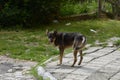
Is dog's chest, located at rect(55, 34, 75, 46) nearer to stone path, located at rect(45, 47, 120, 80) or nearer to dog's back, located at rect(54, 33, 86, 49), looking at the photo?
dog's back, located at rect(54, 33, 86, 49)

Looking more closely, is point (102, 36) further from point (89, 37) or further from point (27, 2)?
point (27, 2)

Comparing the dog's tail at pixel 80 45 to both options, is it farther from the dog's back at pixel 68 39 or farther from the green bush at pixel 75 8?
the green bush at pixel 75 8

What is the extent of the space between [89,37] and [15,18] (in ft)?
9.64

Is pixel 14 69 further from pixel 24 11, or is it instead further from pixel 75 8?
pixel 75 8

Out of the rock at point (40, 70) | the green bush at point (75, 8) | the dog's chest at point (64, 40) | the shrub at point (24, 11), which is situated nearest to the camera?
the rock at point (40, 70)

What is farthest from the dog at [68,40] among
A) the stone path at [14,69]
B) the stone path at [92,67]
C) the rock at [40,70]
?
the stone path at [14,69]

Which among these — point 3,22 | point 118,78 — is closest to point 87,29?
point 3,22

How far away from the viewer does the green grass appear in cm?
1003

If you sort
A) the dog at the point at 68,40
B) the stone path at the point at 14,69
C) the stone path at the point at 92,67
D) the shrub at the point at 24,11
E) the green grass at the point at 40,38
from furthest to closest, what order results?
1. the shrub at the point at 24,11
2. the green grass at the point at 40,38
3. the dog at the point at 68,40
4. the stone path at the point at 14,69
5. the stone path at the point at 92,67

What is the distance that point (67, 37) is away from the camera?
833 centimetres

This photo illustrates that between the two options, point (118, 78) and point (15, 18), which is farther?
point (15, 18)

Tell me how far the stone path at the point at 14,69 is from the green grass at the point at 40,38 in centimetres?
29

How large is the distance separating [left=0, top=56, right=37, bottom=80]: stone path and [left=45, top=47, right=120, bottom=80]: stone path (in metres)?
0.50

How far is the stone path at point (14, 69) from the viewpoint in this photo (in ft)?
26.0
